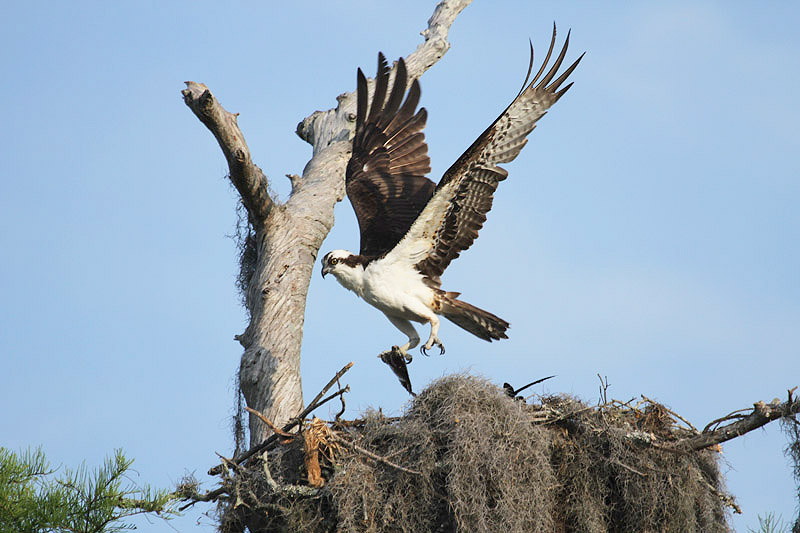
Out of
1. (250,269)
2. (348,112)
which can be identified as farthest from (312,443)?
(348,112)

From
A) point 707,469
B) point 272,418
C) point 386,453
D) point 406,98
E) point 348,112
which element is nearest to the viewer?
point 386,453

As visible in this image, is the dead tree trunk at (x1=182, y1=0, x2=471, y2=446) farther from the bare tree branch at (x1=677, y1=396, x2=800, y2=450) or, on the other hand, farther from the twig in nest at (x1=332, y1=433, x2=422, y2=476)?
the bare tree branch at (x1=677, y1=396, x2=800, y2=450)

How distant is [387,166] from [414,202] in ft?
1.61

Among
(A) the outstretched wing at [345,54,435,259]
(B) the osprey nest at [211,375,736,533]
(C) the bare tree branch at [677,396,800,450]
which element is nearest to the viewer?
(C) the bare tree branch at [677,396,800,450]

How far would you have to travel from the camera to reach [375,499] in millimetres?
5137

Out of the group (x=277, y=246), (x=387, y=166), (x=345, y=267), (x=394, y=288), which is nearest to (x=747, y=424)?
(x=394, y=288)

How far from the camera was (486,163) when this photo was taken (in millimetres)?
6590

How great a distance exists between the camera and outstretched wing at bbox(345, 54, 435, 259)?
766cm

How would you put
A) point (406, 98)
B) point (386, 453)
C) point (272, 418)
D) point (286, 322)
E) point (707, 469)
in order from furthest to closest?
1. point (406, 98)
2. point (286, 322)
3. point (272, 418)
4. point (707, 469)
5. point (386, 453)

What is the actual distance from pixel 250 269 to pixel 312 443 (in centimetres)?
320

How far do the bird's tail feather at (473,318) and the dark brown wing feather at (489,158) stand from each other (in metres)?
0.66

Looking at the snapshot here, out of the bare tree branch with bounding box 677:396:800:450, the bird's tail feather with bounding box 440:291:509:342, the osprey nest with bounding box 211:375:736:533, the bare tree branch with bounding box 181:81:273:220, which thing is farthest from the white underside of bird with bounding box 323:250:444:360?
the bare tree branch with bounding box 677:396:800:450

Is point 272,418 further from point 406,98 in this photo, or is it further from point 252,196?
point 406,98

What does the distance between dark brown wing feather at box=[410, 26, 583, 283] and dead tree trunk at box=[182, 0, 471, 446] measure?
1.25m
